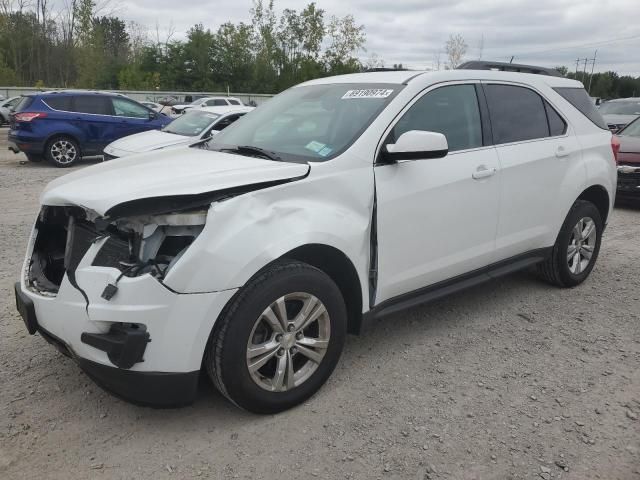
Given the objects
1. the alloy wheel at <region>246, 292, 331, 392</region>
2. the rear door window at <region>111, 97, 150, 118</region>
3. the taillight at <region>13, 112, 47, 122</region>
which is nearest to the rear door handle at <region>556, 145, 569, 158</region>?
the alloy wheel at <region>246, 292, 331, 392</region>

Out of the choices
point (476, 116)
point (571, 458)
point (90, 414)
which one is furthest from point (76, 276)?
point (476, 116)

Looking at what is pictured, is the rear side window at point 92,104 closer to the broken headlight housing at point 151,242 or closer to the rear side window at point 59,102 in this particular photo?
the rear side window at point 59,102

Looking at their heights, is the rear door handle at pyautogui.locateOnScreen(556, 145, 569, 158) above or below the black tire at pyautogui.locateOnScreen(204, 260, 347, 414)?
above

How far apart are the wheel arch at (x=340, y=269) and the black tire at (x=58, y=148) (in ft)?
37.3

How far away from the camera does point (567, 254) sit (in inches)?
185

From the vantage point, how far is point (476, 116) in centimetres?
381

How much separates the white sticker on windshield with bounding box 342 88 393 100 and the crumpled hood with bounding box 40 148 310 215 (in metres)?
0.84

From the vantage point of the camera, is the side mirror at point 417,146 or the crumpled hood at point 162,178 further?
the side mirror at point 417,146

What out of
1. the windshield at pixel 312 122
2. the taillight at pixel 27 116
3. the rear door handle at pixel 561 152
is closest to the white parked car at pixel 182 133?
the taillight at pixel 27 116

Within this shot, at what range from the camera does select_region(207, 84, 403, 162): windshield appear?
3238mm

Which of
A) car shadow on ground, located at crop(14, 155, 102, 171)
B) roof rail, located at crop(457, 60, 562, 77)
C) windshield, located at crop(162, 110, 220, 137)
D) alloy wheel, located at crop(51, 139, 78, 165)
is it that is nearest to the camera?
roof rail, located at crop(457, 60, 562, 77)

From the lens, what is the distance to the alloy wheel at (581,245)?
15.6 ft

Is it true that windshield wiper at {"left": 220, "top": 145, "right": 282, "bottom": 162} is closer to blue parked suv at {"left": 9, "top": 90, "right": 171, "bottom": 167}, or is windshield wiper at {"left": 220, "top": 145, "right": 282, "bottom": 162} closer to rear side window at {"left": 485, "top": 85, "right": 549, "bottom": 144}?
rear side window at {"left": 485, "top": 85, "right": 549, "bottom": 144}

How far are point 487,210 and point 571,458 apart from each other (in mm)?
1702
